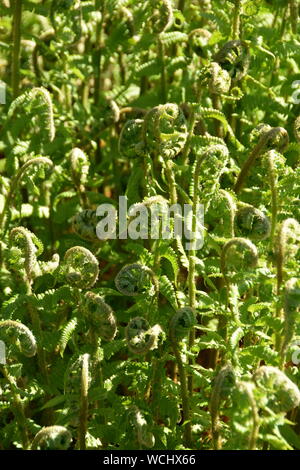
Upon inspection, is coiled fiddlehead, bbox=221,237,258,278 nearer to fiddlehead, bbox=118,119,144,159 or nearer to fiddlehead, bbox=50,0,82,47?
fiddlehead, bbox=118,119,144,159

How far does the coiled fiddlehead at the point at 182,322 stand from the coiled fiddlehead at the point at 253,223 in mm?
205

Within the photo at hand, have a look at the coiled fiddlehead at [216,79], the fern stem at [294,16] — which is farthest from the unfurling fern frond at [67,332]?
the fern stem at [294,16]

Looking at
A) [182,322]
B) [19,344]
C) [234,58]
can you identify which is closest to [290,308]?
[182,322]

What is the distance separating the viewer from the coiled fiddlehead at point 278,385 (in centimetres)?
144

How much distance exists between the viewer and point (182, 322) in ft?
5.43

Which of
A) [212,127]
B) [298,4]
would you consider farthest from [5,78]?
[298,4]

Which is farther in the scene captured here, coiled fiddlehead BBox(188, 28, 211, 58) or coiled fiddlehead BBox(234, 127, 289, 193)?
coiled fiddlehead BBox(188, 28, 211, 58)

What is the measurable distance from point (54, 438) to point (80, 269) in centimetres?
39

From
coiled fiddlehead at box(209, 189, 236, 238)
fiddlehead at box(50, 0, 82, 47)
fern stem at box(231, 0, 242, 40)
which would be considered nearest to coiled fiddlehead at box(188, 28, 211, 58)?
fern stem at box(231, 0, 242, 40)

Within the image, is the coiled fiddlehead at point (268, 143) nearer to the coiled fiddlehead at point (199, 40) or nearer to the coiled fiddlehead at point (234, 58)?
the coiled fiddlehead at point (234, 58)

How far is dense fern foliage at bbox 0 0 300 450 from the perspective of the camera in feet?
5.33

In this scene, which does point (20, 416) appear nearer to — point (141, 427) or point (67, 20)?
point (141, 427)

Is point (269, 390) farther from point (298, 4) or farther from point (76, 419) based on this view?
point (298, 4)

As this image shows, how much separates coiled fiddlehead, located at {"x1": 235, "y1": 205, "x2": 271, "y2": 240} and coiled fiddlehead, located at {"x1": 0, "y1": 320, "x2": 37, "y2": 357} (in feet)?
1.60
